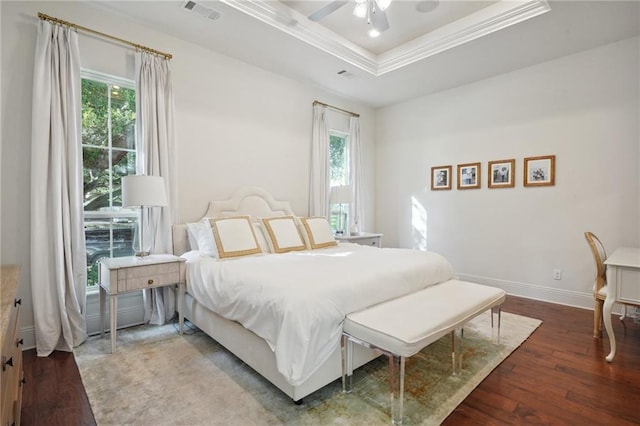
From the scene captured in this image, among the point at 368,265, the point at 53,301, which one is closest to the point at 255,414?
the point at 368,265

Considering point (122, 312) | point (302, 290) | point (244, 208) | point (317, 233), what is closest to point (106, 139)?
point (244, 208)

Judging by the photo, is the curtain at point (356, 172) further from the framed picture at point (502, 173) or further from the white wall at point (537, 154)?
the framed picture at point (502, 173)

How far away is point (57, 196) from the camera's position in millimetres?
2727

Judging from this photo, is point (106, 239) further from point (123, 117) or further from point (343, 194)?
point (343, 194)

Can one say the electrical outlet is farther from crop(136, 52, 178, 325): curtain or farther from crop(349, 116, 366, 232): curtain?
crop(136, 52, 178, 325): curtain

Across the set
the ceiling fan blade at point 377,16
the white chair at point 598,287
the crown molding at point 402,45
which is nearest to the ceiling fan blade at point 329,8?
the ceiling fan blade at point 377,16

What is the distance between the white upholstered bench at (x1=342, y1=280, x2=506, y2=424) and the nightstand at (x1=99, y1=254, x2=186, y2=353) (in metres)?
1.74

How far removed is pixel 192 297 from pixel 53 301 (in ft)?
3.57

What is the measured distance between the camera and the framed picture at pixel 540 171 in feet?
13.4

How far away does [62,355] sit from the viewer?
267 centimetres

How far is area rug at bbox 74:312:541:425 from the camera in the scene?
1.90m

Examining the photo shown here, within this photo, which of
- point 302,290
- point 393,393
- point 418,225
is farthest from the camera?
point 418,225

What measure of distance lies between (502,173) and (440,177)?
3.00 feet

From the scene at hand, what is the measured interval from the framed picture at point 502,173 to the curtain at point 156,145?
4.18m
